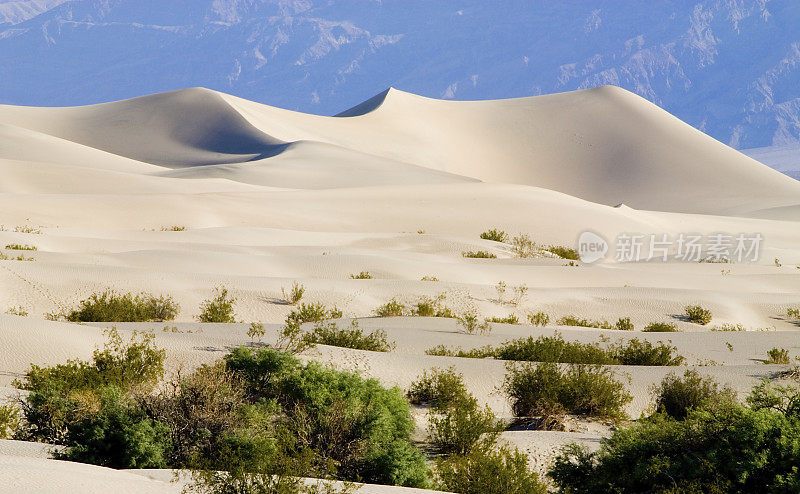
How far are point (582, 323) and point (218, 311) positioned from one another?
6.26m

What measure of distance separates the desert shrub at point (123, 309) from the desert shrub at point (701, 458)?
7976mm

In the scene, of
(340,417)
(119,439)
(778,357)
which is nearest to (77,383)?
(119,439)

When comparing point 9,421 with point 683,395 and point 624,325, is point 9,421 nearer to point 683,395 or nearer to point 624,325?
point 683,395

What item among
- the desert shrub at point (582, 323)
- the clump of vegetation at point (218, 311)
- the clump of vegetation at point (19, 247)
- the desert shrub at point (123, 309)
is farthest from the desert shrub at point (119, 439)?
the clump of vegetation at point (19, 247)

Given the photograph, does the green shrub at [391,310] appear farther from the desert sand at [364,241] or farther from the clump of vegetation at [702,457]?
the clump of vegetation at [702,457]

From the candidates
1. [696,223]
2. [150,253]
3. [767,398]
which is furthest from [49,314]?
[696,223]

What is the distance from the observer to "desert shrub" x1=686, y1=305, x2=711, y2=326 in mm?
15102

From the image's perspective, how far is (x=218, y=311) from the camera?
13094mm

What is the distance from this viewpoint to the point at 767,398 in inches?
254

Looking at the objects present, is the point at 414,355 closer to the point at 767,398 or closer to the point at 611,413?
the point at 611,413

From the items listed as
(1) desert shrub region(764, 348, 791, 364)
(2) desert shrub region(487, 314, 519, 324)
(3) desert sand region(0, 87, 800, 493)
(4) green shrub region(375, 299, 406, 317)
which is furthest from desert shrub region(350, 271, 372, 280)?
(1) desert shrub region(764, 348, 791, 364)

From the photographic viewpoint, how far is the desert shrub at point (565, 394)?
864 centimetres

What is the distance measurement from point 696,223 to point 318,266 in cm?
3162

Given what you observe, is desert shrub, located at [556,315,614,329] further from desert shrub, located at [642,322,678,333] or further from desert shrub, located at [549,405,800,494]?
desert shrub, located at [549,405,800,494]
